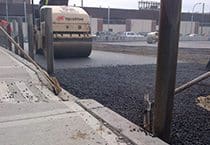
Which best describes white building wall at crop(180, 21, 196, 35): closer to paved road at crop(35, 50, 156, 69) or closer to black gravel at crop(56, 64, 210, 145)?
paved road at crop(35, 50, 156, 69)

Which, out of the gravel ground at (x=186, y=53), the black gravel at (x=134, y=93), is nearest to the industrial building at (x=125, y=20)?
the gravel ground at (x=186, y=53)

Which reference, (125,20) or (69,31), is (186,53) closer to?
(69,31)

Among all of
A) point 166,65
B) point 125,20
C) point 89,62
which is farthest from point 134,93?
point 125,20

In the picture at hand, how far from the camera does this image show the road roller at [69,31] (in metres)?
13.4

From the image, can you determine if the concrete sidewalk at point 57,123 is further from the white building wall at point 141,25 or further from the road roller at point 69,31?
the white building wall at point 141,25

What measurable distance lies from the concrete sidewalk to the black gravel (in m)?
0.63

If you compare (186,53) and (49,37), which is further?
(186,53)

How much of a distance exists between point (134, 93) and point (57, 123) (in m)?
2.94

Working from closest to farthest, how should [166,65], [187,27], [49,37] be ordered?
[166,65], [49,37], [187,27]

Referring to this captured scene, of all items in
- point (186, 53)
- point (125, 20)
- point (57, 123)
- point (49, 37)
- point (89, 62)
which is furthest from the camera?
point (125, 20)

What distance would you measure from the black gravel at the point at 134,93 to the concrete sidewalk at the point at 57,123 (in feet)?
2.06

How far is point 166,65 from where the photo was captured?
380 centimetres

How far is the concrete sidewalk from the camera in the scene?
3828 millimetres

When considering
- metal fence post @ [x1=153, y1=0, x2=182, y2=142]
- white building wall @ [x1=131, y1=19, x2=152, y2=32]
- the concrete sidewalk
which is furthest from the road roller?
white building wall @ [x1=131, y1=19, x2=152, y2=32]
